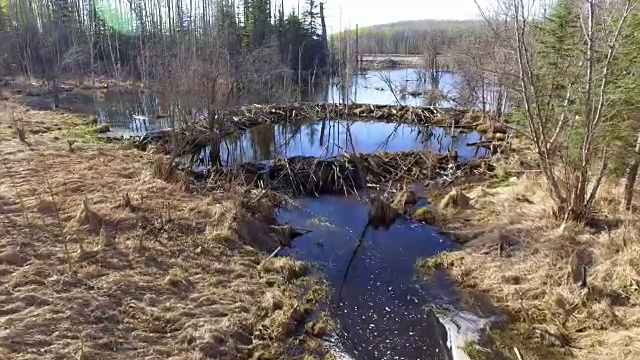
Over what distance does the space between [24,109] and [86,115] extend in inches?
108

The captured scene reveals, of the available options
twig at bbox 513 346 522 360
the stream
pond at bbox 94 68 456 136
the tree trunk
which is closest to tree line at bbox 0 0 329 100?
pond at bbox 94 68 456 136

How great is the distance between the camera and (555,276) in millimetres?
7457

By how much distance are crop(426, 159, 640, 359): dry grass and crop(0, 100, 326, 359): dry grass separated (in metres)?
3.16

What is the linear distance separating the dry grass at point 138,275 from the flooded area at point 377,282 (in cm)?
71

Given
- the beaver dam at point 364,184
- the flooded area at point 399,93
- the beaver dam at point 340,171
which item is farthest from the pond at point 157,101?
the beaver dam at point 340,171

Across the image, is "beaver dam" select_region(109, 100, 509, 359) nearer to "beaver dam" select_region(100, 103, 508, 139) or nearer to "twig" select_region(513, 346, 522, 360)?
"beaver dam" select_region(100, 103, 508, 139)

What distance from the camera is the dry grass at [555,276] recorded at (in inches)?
241

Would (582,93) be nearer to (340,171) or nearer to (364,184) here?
(364,184)

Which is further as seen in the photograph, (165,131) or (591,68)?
(165,131)

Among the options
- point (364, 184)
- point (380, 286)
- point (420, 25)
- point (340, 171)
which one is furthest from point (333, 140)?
point (420, 25)

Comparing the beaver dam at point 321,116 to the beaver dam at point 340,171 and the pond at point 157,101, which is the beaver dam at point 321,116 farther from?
the beaver dam at point 340,171

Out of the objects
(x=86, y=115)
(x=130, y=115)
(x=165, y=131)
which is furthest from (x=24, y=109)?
(x=165, y=131)

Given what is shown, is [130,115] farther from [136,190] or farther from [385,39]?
[385,39]

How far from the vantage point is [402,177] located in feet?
48.3
